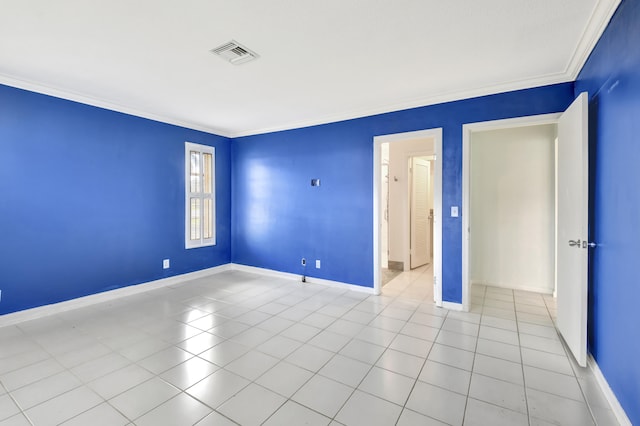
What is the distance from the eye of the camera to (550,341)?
8.70 feet

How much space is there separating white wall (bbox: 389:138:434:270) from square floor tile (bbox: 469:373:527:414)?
337cm

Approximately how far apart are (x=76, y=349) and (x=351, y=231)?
10.3 feet

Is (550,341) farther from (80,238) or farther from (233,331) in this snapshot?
(80,238)

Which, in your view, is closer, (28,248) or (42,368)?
(42,368)

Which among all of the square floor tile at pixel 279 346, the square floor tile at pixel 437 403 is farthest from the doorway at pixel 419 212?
the square floor tile at pixel 437 403

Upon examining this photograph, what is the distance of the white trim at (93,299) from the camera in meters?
3.04

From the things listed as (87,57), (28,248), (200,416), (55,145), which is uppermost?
(87,57)

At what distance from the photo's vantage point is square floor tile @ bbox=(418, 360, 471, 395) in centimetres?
200

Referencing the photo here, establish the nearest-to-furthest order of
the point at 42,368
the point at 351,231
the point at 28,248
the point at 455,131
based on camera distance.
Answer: the point at 42,368 → the point at 28,248 → the point at 455,131 → the point at 351,231

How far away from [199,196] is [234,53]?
2.95 metres

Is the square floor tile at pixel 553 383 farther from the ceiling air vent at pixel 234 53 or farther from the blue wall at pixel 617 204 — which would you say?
the ceiling air vent at pixel 234 53

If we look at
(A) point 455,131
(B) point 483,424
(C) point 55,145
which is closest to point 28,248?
(C) point 55,145

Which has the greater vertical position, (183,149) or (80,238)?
(183,149)

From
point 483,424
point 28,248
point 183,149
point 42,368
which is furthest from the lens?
point 183,149
